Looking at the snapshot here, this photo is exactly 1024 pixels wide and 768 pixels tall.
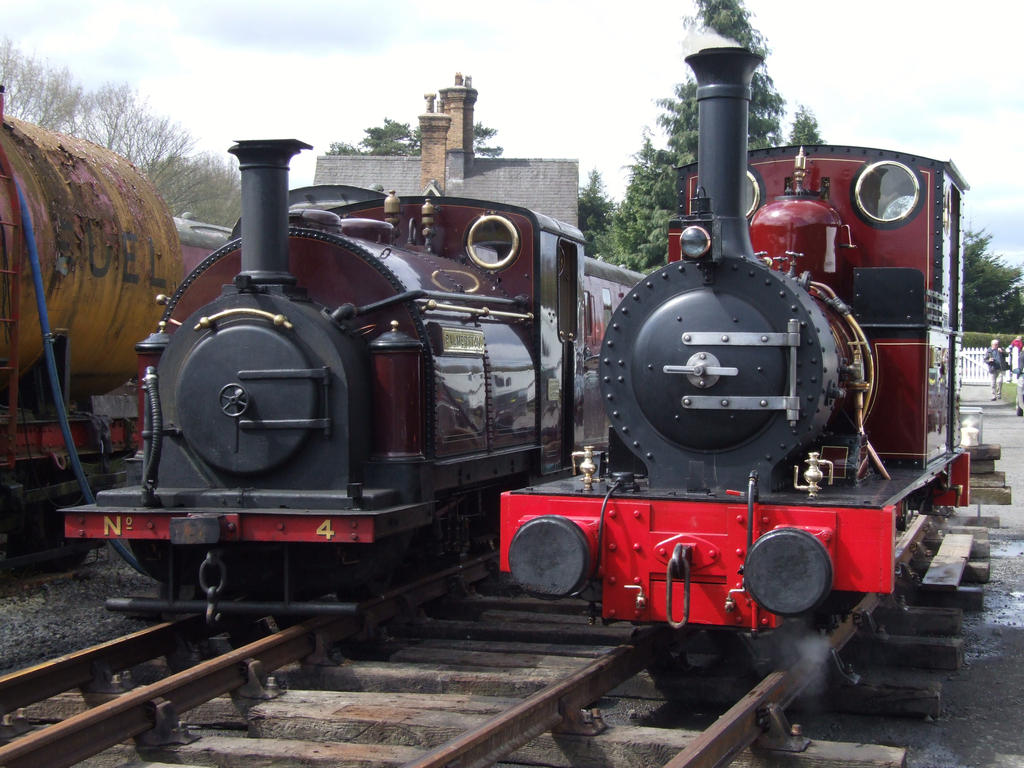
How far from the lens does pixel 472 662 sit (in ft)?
18.7

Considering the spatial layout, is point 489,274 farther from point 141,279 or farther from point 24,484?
point 24,484

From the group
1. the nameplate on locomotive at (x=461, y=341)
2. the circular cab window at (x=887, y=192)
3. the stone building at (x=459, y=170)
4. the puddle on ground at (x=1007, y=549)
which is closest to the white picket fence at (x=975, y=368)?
the stone building at (x=459, y=170)

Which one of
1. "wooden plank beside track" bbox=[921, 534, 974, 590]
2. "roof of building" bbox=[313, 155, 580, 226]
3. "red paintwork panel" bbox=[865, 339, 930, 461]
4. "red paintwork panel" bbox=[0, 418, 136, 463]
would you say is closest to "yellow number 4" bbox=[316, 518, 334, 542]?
"red paintwork panel" bbox=[865, 339, 930, 461]

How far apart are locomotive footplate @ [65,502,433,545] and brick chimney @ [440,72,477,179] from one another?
2608 centimetres

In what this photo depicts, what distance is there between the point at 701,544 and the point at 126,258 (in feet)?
18.7

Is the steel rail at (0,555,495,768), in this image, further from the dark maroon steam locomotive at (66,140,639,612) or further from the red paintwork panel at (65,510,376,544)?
the red paintwork panel at (65,510,376,544)

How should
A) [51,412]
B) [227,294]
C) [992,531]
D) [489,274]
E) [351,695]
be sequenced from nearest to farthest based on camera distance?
[351,695] → [227,294] → [489,274] → [51,412] → [992,531]

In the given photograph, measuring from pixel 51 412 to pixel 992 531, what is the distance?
29.0ft

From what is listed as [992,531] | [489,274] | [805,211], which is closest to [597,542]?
[805,211]

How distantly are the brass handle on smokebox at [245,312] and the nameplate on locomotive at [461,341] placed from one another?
971mm

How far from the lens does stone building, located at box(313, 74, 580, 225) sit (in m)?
31.3

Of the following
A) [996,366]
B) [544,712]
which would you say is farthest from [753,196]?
[996,366]

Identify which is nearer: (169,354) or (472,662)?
(472,662)

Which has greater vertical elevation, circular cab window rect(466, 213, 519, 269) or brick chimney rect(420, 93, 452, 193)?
brick chimney rect(420, 93, 452, 193)
